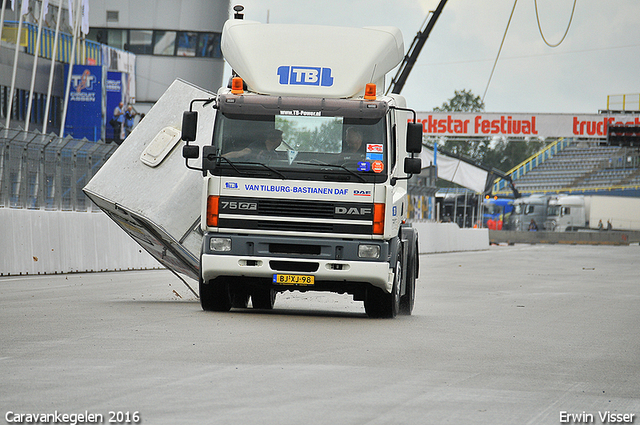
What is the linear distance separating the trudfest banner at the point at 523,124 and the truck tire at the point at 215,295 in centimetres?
4261

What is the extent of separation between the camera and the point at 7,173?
19078 millimetres

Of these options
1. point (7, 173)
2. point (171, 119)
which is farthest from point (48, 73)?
point (171, 119)

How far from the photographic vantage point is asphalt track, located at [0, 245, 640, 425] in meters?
5.92

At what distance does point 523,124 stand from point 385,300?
43591 mm

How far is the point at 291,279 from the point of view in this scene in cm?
1155

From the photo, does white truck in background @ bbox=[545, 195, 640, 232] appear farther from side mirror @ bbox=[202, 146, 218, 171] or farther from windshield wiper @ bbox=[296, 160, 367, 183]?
side mirror @ bbox=[202, 146, 218, 171]

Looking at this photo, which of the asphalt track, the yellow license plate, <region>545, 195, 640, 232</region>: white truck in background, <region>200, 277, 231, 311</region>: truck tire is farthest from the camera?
<region>545, 195, 640, 232</region>: white truck in background

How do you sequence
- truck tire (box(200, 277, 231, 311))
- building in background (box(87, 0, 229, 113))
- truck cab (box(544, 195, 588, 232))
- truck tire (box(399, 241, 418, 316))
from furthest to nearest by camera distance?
truck cab (box(544, 195, 588, 232)) → building in background (box(87, 0, 229, 113)) → truck tire (box(399, 241, 418, 316)) → truck tire (box(200, 277, 231, 311))

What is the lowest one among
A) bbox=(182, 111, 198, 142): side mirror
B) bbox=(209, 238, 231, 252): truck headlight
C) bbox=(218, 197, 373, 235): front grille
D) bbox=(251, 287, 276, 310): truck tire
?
bbox=(251, 287, 276, 310): truck tire

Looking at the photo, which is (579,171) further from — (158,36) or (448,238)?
(448,238)

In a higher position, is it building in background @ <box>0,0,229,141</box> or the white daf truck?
building in background @ <box>0,0,229,141</box>

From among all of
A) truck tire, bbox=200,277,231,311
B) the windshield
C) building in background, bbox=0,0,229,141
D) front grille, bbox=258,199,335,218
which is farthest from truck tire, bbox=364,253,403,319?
building in background, bbox=0,0,229,141

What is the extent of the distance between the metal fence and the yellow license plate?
9206 mm

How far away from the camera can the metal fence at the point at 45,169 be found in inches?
752
